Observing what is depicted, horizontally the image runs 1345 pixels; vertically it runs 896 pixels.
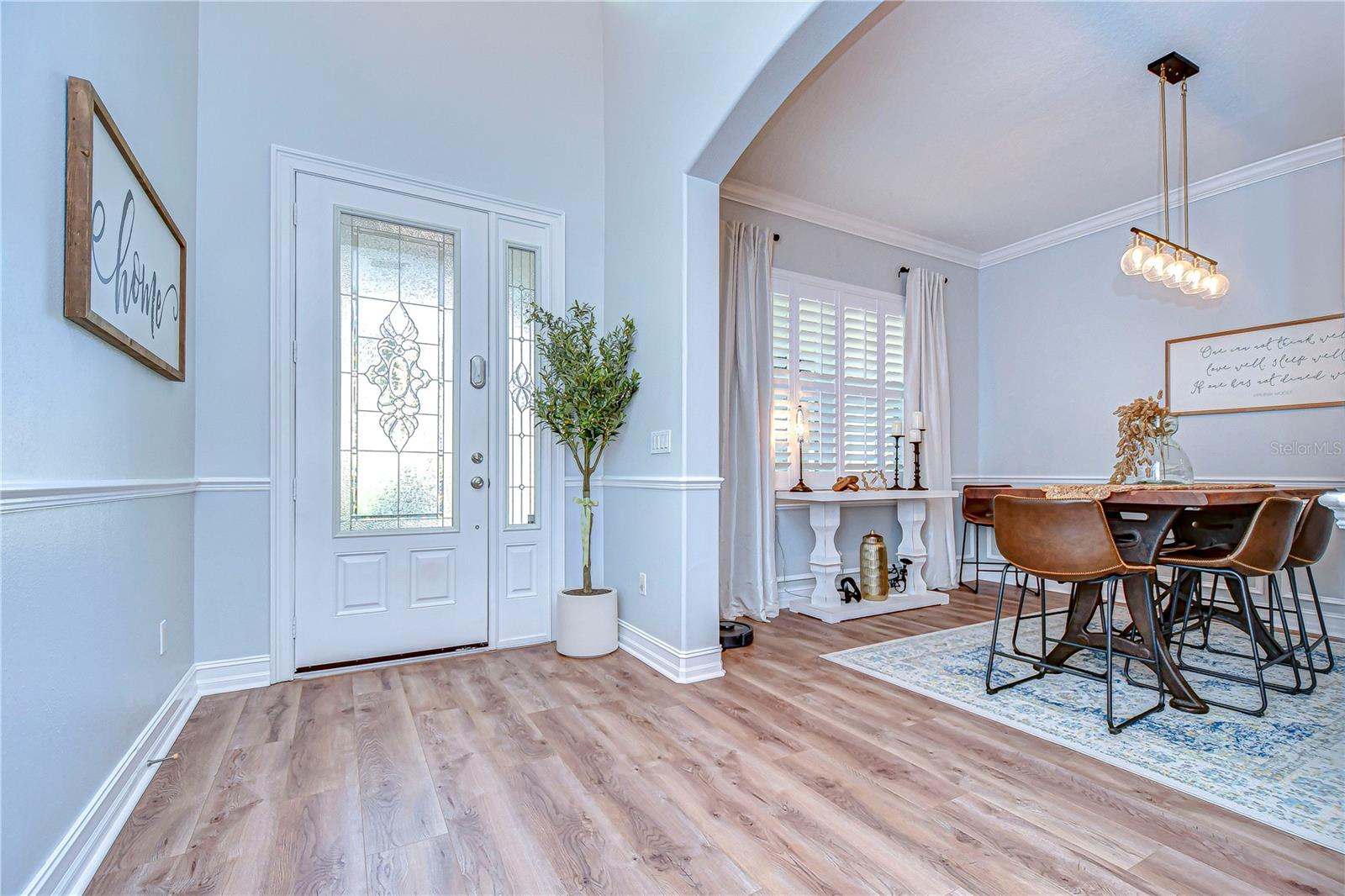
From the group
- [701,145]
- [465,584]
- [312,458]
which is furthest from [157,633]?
[701,145]

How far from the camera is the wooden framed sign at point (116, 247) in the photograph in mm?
1507

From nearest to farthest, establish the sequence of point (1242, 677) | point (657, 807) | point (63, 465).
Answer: point (63, 465) < point (657, 807) < point (1242, 677)

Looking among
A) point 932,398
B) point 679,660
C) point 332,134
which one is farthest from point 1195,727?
point 332,134

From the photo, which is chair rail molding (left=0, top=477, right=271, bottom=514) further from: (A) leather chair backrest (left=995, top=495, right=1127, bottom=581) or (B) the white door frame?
(A) leather chair backrest (left=995, top=495, right=1127, bottom=581)

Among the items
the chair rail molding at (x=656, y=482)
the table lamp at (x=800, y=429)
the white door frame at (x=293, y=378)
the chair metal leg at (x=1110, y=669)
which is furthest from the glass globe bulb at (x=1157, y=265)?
the white door frame at (x=293, y=378)

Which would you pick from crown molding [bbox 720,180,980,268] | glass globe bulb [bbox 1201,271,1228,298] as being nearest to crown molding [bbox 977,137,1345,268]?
crown molding [bbox 720,180,980,268]

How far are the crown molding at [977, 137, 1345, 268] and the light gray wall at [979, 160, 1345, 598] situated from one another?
0.05 m

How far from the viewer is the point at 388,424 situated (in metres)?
3.09

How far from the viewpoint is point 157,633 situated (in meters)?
2.15

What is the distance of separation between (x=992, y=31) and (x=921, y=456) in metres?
3.11

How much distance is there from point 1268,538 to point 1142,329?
8.62 ft

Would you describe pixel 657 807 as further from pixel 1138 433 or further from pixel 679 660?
pixel 1138 433

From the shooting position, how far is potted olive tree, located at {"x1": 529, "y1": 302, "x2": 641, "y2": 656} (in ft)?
10.4

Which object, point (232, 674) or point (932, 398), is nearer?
point (232, 674)
